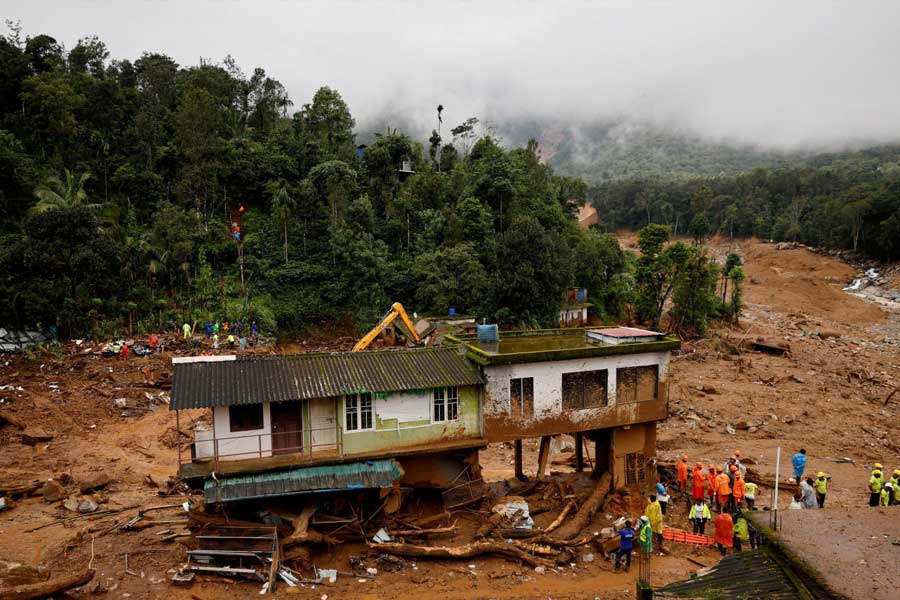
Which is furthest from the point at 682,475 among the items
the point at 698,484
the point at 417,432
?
the point at 417,432

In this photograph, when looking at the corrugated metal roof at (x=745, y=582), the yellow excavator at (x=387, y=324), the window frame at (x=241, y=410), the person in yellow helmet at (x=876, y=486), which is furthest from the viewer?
the yellow excavator at (x=387, y=324)

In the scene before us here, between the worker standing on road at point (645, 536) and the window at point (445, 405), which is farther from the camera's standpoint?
the window at point (445, 405)

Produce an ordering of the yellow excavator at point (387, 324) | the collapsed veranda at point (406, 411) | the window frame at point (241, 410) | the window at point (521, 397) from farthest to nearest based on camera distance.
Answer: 1. the yellow excavator at point (387, 324)
2. the window at point (521, 397)
3. the window frame at point (241, 410)
4. the collapsed veranda at point (406, 411)

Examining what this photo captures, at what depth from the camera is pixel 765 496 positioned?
19969mm

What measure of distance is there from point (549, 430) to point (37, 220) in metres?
30.1

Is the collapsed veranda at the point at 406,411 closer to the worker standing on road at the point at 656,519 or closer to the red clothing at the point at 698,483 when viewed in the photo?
the red clothing at the point at 698,483

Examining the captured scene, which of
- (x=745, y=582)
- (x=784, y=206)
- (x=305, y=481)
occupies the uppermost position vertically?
(x=784, y=206)

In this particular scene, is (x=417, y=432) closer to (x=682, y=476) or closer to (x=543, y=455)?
(x=543, y=455)

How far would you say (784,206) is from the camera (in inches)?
3944

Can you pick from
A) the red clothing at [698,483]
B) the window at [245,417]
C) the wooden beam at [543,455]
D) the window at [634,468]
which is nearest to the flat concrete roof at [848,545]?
the red clothing at [698,483]

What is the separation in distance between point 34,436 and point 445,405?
59.0 feet

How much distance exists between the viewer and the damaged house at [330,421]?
1476 centimetres

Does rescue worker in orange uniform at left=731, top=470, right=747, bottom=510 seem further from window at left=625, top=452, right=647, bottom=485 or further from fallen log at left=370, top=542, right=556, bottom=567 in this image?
fallen log at left=370, top=542, right=556, bottom=567

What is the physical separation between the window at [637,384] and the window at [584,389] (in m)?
0.62
